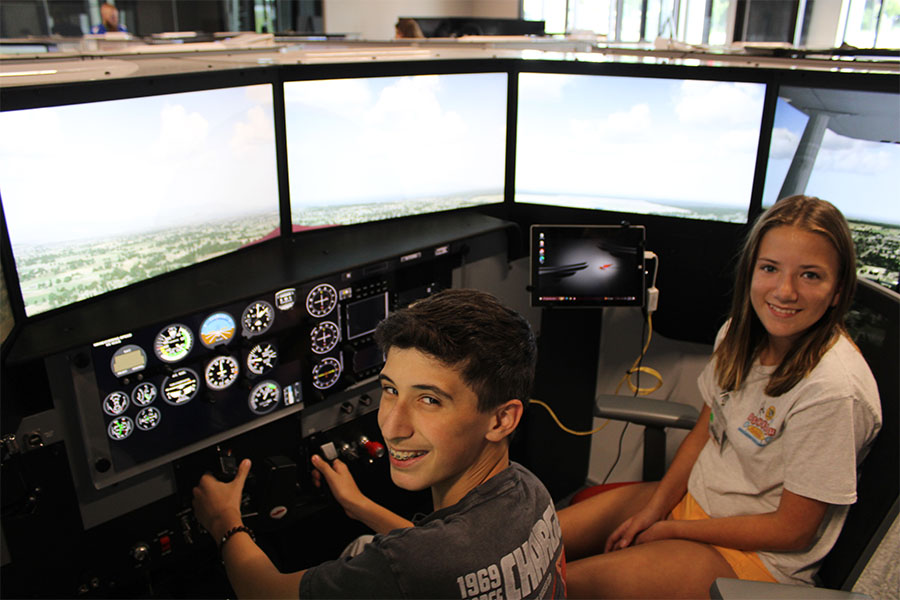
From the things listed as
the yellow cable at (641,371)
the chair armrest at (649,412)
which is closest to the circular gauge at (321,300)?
the chair armrest at (649,412)

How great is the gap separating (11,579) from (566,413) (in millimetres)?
1671

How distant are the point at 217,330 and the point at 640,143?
125 centimetres

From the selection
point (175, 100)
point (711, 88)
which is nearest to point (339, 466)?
point (175, 100)

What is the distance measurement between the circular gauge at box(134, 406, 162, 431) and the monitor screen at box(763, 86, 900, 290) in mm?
1618

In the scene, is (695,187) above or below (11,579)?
above

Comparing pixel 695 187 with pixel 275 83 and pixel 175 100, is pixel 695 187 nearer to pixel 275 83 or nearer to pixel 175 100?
pixel 275 83

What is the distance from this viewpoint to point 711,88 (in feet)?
6.11

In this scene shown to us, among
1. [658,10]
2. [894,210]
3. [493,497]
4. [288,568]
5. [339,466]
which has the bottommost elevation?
[288,568]

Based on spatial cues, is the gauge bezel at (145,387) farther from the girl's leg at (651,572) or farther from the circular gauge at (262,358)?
the girl's leg at (651,572)

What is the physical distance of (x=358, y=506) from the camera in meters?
1.36

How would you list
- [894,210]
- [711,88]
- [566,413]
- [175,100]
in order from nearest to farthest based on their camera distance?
[175,100] → [894,210] → [711,88] → [566,413]

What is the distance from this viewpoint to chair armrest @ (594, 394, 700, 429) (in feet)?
5.74

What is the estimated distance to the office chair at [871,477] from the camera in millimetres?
1160

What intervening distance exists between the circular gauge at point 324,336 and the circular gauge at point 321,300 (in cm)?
3
